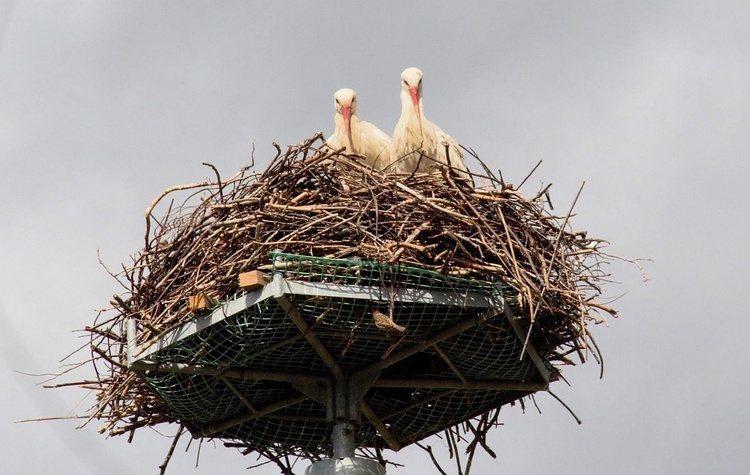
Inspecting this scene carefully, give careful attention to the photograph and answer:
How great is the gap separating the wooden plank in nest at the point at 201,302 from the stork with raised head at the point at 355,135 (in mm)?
2825

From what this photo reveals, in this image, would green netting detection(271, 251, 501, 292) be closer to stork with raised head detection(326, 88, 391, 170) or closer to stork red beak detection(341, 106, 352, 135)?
stork with raised head detection(326, 88, 391, 170)

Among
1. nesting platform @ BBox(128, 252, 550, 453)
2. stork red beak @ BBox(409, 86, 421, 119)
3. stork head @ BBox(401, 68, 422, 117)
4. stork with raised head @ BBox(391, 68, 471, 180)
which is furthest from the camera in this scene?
stork head @ BBox(401, 68, 422, 117)

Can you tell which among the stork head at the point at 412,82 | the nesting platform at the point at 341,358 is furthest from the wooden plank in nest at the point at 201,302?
the stork head at the point at 412,82

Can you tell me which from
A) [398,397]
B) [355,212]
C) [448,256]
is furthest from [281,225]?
[398,397]

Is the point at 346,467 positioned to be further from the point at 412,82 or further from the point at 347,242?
the point at 412,82

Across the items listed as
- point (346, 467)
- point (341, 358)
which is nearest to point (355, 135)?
point (341, 358)

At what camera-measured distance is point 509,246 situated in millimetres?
7914

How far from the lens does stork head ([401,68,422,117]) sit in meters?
10.7

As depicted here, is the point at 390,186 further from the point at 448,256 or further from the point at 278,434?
the point at 278,434

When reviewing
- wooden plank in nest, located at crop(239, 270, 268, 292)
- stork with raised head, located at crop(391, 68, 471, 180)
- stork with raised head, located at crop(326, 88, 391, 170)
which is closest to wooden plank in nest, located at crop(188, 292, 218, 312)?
wooden plank in nest, located at crop(239, 270, 268, 292)

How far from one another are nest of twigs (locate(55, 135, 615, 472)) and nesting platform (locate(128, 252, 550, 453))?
12cm

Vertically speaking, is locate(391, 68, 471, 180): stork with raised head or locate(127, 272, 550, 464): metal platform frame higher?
locate(391, 68, 471, 180): stork with raised head

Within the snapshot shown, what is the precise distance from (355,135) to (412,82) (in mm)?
596

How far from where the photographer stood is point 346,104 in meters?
10.7
